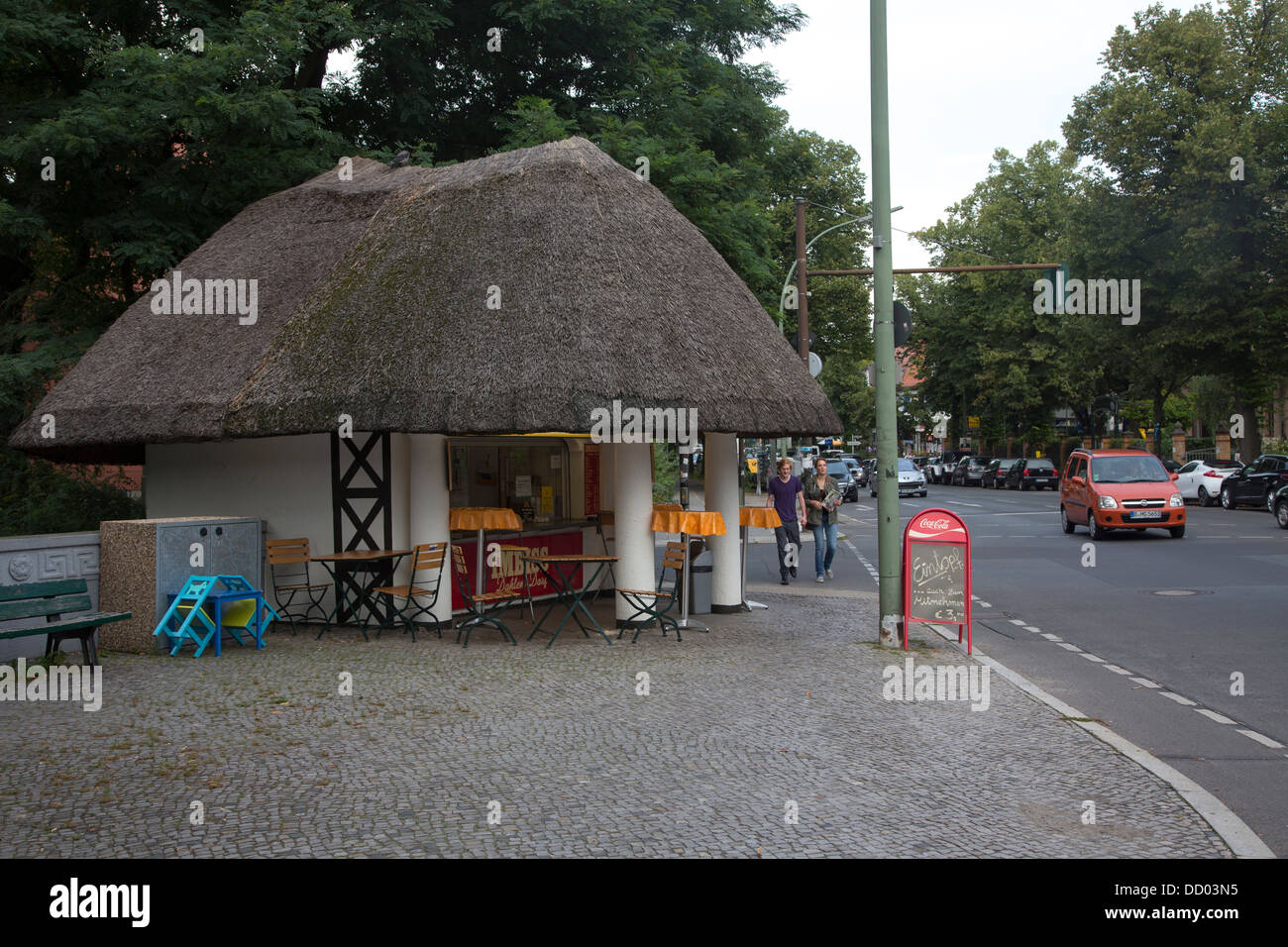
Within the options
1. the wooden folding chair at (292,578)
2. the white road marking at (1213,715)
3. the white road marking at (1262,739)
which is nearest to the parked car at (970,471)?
the wooden folding chair at (292,578)

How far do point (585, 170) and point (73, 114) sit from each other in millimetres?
7393

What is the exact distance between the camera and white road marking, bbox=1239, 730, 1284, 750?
725cm

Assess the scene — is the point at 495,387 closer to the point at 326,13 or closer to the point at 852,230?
the point at 326,13

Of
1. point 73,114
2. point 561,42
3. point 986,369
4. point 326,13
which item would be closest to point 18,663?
point 73,114

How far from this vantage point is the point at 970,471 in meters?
62.9

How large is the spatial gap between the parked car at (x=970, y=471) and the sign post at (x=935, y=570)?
52.2m

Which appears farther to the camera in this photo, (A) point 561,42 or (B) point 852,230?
(B) point 852,230

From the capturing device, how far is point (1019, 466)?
2164 inches

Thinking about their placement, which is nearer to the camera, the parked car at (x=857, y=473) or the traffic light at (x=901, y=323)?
the traffic light at (x=901, y=323)

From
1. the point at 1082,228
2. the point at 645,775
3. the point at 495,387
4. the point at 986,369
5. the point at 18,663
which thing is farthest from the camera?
the point at 986,369

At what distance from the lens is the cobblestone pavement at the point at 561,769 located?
17.4ft

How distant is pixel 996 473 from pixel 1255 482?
26.1 metres

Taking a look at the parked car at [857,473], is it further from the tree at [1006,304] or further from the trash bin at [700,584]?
the trash bin at [700,584]

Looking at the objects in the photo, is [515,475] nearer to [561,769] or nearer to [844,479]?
[561,769]
